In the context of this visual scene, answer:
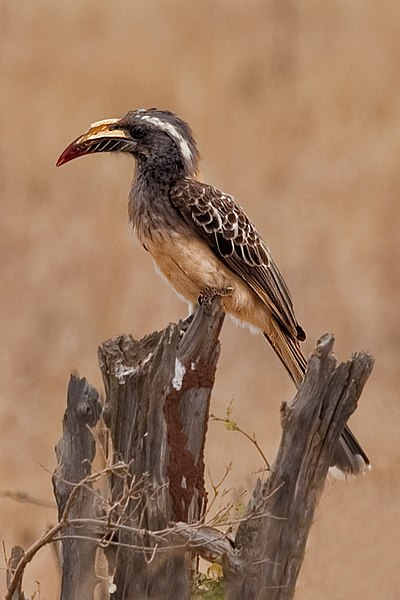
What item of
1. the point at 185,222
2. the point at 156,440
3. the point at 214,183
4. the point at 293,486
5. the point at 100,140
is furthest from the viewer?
the point at 214,183

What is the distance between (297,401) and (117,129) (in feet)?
6.27

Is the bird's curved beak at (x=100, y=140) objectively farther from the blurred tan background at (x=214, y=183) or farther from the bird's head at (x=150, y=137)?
the blurred tan background at (x=214, y=183)

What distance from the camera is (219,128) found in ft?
46.9

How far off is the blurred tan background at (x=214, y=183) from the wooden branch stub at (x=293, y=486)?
465 centimetres

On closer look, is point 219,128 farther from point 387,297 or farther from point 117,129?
point 117,129

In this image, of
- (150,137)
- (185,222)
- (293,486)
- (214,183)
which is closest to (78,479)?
(293,486)

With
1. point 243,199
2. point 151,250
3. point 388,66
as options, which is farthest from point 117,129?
point 388,66

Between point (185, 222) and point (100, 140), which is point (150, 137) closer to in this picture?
point (100, 140)

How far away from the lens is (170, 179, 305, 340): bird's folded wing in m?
6.07

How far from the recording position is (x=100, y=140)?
5.95 meters

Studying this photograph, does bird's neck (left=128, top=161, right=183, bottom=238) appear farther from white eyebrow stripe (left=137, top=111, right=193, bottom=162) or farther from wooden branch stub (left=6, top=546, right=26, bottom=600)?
wooden branch stub (left=6, top=546, right=26, bottom=600)

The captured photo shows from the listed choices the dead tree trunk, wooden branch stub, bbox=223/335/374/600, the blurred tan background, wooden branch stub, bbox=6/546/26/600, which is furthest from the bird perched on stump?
the blurred tan background

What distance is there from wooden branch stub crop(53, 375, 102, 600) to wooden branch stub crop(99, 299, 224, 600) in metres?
0.08

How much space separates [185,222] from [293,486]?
5.77 ft
